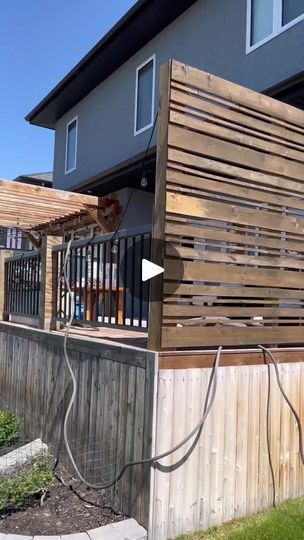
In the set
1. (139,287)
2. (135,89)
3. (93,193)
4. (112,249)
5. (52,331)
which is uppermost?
(135,89)

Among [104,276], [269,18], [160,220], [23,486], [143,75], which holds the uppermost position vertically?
[143,75]

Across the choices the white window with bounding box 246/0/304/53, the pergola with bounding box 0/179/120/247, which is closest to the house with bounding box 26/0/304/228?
the white window with bounding box 246/0/304/53

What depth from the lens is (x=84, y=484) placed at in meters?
3.67

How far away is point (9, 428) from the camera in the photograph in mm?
4848

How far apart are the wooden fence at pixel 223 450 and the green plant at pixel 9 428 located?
229 centimetres

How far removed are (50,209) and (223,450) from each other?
511 centimetres

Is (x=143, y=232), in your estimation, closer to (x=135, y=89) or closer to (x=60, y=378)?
(x=60, y=378)

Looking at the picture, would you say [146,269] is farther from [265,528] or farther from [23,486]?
[265,528]

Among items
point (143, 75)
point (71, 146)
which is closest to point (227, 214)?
point (143, 75)

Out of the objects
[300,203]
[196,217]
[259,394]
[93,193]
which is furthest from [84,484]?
[93,193]

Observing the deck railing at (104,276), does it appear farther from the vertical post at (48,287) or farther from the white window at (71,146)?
the white window at (71,146)

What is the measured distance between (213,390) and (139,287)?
3.51ft

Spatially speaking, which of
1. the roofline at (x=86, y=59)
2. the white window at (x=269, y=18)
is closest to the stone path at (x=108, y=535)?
the white window at (x=269, y=18)

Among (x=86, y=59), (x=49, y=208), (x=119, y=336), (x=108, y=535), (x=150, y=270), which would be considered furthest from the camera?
(x=86, y=59)
